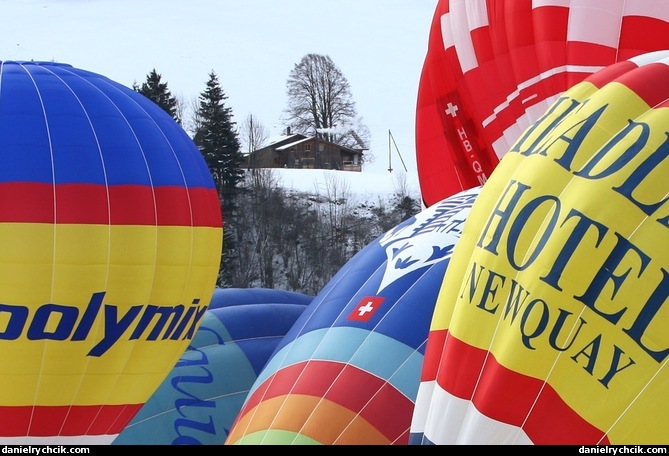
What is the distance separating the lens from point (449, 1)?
12.3 meters

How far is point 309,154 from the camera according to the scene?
44500 mm

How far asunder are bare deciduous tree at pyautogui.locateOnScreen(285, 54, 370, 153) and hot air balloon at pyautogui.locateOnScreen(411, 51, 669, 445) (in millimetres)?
39172

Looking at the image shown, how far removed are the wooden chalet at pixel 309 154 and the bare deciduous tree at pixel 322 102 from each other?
2.18 ft

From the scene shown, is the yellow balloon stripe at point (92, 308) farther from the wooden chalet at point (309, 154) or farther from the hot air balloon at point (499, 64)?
the wooden chalet at point (309, 154)

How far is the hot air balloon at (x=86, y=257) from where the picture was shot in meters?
10.1

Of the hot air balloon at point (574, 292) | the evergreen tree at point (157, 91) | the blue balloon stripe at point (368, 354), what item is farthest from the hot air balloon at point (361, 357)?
the evergreen tree at point (157, 91)

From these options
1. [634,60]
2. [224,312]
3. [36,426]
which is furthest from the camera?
[224,312]

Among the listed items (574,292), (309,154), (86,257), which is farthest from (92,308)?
(309,154)

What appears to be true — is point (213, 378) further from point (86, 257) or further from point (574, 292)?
point (574, 292)

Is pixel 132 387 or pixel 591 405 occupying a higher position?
pixel 591 405

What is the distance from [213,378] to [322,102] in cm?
3483

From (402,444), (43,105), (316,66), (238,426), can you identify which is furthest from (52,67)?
(316,66)

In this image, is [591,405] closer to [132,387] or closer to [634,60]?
[634,60]

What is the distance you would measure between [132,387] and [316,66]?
1390 inches
